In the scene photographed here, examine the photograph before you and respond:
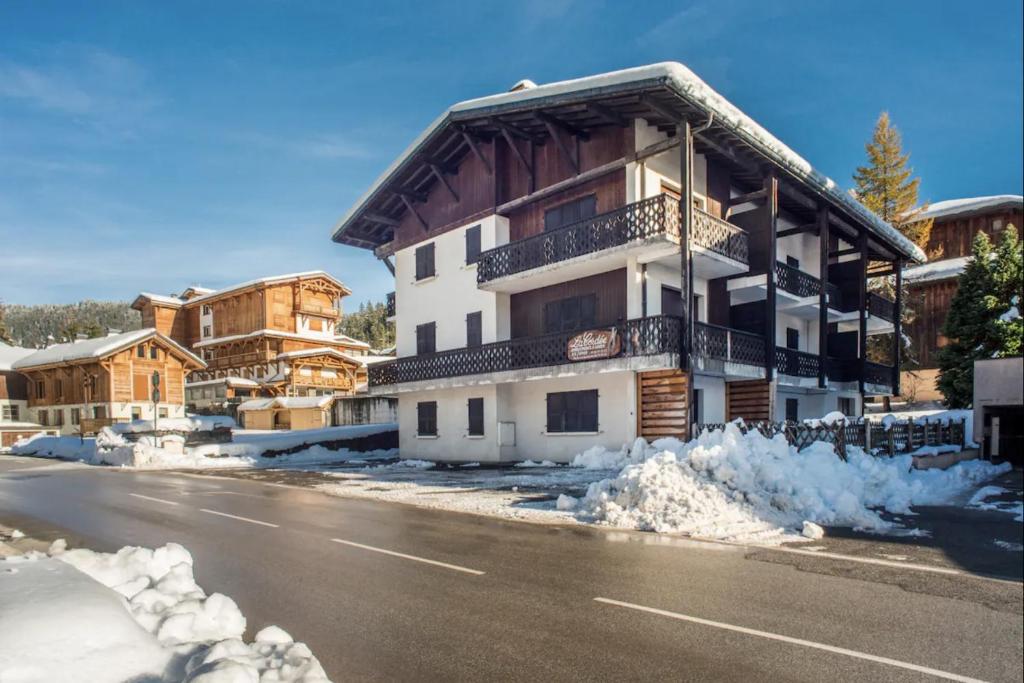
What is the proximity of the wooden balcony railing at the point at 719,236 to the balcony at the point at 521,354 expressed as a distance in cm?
300

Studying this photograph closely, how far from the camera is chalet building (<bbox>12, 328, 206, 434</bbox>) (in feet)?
154

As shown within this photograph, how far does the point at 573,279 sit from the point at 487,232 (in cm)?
453

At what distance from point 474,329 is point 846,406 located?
18.6m

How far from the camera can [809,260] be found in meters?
28.0

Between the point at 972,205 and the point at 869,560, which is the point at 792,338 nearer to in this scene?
the point at 869,560

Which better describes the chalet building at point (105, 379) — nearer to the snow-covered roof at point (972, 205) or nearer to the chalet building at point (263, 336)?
the chalet building at point (263, 336)

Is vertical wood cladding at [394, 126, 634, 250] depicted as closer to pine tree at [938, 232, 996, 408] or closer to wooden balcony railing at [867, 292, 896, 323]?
wooden balcony railing at [867, 292, 896, 323]

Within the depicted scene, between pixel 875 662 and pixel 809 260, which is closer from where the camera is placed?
pixel 875 662

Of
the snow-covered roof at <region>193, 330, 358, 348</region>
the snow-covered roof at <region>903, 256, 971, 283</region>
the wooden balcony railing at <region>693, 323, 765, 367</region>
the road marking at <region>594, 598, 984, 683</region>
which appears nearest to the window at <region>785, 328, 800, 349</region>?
the wooden balcony railing at <region>693, 323, 765, 367</region>

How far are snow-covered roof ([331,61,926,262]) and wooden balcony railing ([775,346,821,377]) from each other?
5975mm

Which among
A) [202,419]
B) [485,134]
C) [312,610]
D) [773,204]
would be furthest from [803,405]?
[202,419]

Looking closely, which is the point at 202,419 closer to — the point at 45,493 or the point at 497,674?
the point at 45,493

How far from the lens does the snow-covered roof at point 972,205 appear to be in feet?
131

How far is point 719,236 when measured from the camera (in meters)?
19.9
